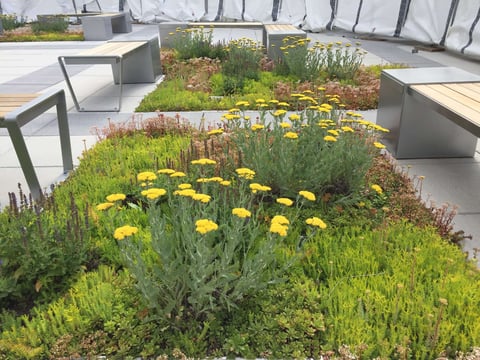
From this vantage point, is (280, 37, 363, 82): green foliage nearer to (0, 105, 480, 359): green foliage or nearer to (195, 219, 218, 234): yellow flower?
(0, 105, 480, 359): green foliage

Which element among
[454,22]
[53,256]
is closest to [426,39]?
[454,22]

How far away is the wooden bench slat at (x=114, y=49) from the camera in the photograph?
6320 millimetres

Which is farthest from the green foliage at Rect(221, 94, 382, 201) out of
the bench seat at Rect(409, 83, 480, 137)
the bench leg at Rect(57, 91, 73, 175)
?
the bench leg at Rect(57, 91, 73, 175)

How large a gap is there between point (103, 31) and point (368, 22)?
8696mm

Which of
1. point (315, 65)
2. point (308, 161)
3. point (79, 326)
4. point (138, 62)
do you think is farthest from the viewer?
point (138, 62)

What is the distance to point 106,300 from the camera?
2.26 meters

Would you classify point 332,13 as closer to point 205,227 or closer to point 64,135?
point 64,135

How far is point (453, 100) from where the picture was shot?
12.3 feet

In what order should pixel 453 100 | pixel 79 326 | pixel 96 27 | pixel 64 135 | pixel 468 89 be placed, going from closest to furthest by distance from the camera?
pixel 79 326 → pixel 453 100 → pixel 64 135 → pixel 468 89 → pixel 96 27

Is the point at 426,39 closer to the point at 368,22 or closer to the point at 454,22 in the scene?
the point at 454,22

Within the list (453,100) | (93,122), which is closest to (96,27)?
(93,122)

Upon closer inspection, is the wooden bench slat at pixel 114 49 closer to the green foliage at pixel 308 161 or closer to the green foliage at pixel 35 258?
the green foliage at pixel 308 161

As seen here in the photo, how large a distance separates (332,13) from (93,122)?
12.9 meters

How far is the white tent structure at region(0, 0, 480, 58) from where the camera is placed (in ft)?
35.9
